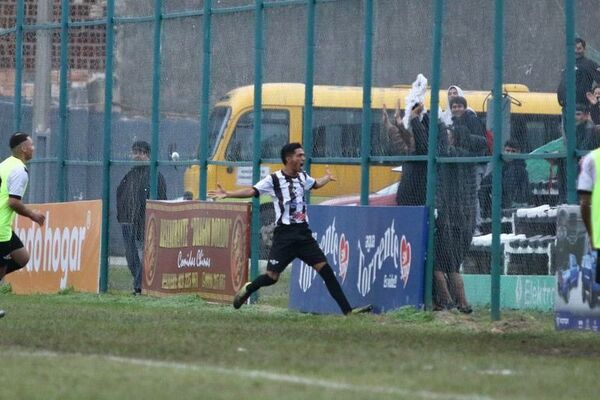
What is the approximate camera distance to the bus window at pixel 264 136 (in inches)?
728

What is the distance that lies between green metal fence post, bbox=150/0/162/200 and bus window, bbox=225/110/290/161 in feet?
4.60

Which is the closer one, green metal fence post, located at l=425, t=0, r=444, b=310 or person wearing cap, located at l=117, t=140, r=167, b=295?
green metal fence post, located at l=425, t=0, r=444, b=310

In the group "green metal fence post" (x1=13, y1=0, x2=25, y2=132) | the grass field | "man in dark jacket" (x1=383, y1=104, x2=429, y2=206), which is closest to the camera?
the grass field

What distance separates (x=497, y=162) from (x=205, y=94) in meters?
5.35

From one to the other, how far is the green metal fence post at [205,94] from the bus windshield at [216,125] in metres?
0.05

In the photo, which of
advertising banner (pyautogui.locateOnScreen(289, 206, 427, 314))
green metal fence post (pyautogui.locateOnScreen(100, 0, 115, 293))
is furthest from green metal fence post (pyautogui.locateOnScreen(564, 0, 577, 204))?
green metal fence post (pyautogui.locateOnScreen(100, 0, 115, 293))

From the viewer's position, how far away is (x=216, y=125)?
64.1 feet

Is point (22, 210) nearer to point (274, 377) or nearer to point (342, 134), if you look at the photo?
point (342, 134)

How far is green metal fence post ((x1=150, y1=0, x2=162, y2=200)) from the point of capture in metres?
20.3

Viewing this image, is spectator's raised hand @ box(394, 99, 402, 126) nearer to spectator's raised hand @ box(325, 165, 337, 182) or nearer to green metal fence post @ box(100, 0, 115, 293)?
spectator's raised hand @ box(325, 165, 337, 182)

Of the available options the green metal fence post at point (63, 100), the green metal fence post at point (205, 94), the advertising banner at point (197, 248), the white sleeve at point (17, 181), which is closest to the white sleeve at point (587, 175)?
the white sleeve at point (17, 181)

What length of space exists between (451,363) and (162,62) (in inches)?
412

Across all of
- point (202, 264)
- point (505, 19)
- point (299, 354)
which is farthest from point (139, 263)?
point (299, 354)

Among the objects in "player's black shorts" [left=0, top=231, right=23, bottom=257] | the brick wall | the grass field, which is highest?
the brick wall
